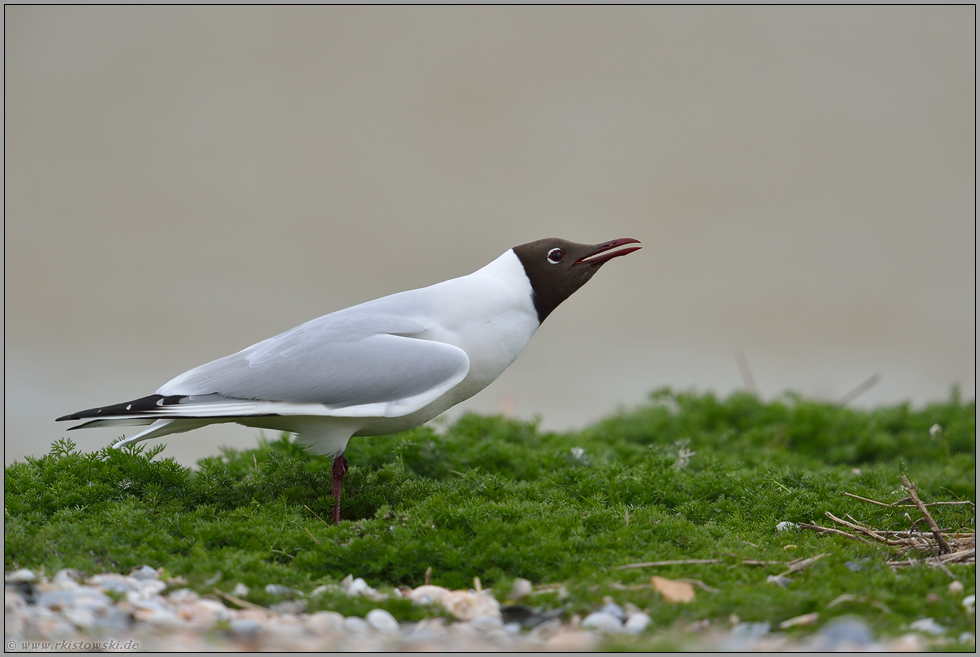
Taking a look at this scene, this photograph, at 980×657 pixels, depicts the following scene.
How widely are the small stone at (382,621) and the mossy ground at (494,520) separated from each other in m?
0.08

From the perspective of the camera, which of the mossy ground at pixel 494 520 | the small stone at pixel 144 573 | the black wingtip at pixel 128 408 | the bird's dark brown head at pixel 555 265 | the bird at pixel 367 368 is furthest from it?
the bird's dark brown head at pixel 555 265

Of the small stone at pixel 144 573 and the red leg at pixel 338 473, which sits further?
the red leg at pixel 338 473

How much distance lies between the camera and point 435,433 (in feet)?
21.7

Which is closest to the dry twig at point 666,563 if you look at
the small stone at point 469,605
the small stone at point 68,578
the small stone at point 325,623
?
the small stone at point 469,605

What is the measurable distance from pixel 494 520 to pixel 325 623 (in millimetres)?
1213

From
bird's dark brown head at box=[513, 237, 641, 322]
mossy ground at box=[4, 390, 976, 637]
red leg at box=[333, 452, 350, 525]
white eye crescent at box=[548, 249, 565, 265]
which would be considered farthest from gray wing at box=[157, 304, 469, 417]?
white eye crescent at box=[548, 249, 565, 265]

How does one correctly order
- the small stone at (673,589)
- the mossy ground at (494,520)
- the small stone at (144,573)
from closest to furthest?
the small stone at (673,589)
the mossy ground at (494,520)
the small stone at (144,573)

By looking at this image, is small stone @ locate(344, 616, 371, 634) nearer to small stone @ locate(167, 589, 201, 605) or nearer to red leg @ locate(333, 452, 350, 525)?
small stone @ locate(167, 589, 201, 605)

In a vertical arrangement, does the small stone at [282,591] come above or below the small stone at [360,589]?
above

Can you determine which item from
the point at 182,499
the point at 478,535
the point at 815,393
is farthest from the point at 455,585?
the point at 815,393

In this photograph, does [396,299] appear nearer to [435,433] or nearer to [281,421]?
[281,421]

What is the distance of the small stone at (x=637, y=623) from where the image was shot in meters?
3.36

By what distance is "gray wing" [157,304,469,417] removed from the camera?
4.76 meters

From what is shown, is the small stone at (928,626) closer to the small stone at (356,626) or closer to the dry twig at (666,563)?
the dry twig at (666,563)
